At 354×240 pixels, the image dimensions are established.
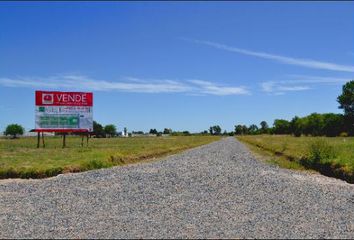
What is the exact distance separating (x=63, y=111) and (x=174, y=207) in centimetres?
4280

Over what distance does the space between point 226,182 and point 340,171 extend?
842 cm

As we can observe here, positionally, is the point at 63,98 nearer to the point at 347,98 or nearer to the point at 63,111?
the point at 63,111

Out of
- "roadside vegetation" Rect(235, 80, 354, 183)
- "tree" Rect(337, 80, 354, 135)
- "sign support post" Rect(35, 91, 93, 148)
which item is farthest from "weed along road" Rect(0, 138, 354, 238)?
"tree" Rect(337, 80, 354, 135)

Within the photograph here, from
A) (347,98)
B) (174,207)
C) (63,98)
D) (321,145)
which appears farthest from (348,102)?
(174,207)

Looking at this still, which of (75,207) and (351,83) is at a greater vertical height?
(351,83)

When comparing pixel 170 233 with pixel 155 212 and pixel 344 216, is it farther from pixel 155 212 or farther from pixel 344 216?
pixel 344 216

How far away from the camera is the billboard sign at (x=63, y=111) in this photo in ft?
183

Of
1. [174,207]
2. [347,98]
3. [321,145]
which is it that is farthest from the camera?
[347,98]

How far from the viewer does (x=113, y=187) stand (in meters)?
20.9

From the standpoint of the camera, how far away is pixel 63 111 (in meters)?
56.7

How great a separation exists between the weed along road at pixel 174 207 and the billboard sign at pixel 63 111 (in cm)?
3255

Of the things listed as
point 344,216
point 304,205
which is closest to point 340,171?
point 304,205

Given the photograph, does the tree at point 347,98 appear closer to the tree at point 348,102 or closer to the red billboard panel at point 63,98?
the tree at point 348,102

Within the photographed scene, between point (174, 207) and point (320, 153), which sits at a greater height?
point (320, 153)
